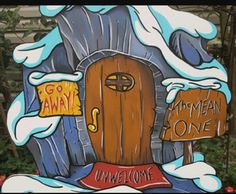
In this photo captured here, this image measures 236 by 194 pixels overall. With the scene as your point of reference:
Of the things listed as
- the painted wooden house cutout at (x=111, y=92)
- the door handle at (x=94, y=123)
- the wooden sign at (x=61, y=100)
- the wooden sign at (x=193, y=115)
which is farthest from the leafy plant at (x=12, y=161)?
the wooden sign at (x=193, y=115)

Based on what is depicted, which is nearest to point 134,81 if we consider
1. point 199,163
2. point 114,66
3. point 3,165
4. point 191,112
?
point 114,66

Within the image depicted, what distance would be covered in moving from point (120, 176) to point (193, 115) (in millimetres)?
696

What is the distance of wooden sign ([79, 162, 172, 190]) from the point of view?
10.3ft

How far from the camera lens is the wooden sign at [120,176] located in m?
3.14

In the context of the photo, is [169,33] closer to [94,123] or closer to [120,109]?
[120,109]

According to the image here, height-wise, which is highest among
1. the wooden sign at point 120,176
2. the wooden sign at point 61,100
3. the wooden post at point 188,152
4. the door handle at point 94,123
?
the wooden sign at point 61,100

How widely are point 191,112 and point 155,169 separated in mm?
492

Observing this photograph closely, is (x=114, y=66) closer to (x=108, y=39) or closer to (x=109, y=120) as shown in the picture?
(x=108, y=39)

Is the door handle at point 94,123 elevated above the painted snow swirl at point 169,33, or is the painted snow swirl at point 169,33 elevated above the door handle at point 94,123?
the painted snow swirl at point 169,33

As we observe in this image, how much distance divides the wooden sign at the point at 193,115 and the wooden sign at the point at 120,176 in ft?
0.89

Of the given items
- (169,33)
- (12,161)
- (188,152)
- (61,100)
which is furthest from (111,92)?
(12,161)

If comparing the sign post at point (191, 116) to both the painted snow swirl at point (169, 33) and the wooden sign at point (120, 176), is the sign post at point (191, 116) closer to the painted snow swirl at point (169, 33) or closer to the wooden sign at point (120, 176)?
the painted snow swirl at point (169, 33)

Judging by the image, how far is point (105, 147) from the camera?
315 centimetres

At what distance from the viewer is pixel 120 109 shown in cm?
316
